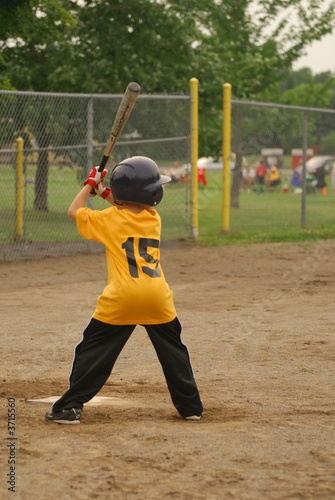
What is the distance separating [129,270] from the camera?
13.8ft

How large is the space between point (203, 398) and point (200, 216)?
14012mm

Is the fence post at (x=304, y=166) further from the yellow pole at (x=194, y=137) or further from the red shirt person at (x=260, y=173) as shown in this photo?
the red shirt person at (x=260, y=173)

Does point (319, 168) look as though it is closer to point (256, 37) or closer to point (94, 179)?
point (256, 37)

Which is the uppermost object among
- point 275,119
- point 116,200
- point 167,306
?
point 275,119

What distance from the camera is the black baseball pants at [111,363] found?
4.26 m

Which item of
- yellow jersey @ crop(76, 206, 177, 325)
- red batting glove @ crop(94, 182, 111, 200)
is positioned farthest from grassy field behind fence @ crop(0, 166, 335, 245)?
yellow jersey @ crop(76, 206, 177, 325)

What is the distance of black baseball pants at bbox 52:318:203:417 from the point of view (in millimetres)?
4258

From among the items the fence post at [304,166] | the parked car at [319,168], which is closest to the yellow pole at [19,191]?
the fence post at [304,166]

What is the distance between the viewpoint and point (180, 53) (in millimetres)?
16328

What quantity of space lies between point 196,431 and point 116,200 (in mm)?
1353

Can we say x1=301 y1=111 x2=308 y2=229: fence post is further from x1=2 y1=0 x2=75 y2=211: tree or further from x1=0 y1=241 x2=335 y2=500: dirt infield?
x1=0 y1=241 x2=335 y2=500: dirt infield

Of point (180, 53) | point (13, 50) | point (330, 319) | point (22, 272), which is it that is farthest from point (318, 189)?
point (330, 319)

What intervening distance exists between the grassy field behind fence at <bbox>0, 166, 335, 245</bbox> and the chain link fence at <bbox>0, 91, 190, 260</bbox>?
0.02 meters

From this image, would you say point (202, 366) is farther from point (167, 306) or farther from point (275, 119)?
point (275, 119)
